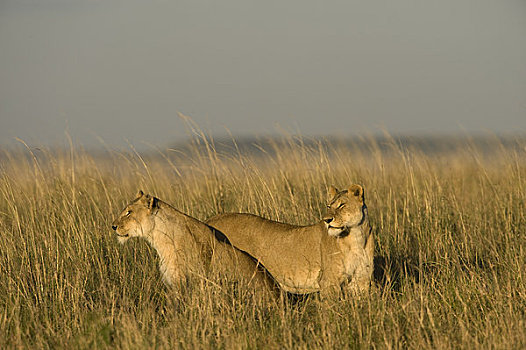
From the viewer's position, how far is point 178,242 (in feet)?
20.1

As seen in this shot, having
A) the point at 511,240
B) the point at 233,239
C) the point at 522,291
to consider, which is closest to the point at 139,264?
the point at 233,239

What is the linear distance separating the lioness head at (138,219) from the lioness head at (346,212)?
1.55 meters

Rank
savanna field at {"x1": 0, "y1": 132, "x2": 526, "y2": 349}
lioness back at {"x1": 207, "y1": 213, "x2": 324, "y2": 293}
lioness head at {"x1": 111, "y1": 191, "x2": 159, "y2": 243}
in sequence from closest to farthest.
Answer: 1. savanna field at {"x1": 0, "y1": 132, "x2": 526, "y2": 349}
2. lioness head at {"x1": 111, "y1": 191, "x2": 159, "y2": 243}
3. lioness back at {"x1": 207, "y1": 213, "x2": 324, "y2": 293}

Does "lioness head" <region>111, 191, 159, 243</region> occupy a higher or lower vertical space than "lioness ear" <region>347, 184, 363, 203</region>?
lower

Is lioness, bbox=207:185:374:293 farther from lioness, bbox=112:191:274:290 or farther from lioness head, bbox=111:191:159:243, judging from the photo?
lioness head, bbox=111:191:159:243

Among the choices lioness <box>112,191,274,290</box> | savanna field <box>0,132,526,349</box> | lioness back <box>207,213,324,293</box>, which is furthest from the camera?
lioness back <box>207,213,324,293</box>

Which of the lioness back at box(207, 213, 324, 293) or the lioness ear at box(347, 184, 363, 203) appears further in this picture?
the lioness back at box(207, 213, 324, 293)

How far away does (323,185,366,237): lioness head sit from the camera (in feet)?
19.3

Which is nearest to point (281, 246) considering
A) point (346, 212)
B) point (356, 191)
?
point (346, 212)

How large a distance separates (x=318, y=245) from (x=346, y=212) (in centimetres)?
55

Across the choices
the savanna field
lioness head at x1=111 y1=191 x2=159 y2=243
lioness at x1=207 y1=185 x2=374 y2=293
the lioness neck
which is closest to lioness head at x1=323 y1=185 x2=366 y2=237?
lioness at x1=207 y1=185 x2=374 y2=293

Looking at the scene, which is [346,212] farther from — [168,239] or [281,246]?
[168,239]

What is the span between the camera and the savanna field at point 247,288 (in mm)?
4785

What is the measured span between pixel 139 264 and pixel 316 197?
269cm
